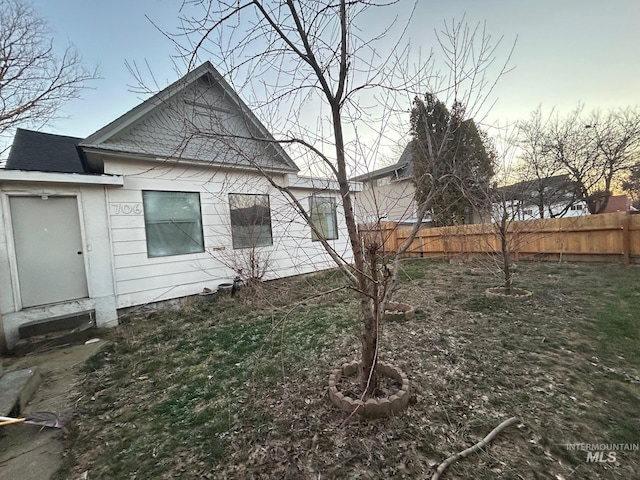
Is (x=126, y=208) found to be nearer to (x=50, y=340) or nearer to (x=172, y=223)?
(x=172, y=223)

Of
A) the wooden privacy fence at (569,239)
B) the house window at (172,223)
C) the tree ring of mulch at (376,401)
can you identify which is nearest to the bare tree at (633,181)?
the wooden privacy fence at (569,239)

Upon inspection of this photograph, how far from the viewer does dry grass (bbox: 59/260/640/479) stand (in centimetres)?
170

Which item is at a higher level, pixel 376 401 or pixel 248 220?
pixel 248 220

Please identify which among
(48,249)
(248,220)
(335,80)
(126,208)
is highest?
(335,80)

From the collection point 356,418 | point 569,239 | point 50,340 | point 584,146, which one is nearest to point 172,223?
point 50,340

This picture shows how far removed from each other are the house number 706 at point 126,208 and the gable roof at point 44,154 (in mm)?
1526

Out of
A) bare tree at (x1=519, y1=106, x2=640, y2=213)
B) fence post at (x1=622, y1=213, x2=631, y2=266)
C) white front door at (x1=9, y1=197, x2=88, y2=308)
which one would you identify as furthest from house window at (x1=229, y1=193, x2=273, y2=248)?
bare tree at (x1=519, y1=106, x2=640, y2=213)

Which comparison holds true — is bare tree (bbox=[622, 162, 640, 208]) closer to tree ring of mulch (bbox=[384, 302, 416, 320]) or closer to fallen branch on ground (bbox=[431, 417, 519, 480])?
tree ring of mulch (bbox=[384, 302, 416, 320])

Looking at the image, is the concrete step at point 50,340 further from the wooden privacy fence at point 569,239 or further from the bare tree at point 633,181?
the bare tree at point 633,181

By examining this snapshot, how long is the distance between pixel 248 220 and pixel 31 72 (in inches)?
397

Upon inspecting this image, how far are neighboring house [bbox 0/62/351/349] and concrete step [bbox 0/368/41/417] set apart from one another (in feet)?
5.24

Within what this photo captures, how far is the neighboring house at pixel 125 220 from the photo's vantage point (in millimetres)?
4059

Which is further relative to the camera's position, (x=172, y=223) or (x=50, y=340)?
(x=172, y=223)

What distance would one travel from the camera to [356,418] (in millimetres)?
1992
